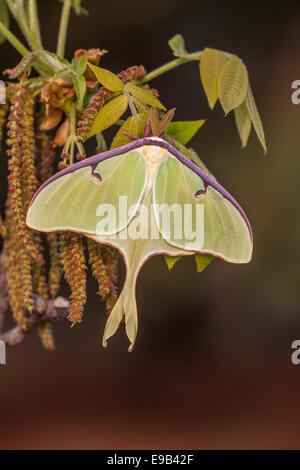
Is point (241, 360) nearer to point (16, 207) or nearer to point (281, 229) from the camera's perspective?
point (281, 229)

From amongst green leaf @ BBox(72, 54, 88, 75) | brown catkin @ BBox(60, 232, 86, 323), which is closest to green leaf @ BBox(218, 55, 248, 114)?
green leaf @ BBox(72, 54, 88, 75)

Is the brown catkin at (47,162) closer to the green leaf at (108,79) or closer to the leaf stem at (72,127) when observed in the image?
the leaf stem at (72,127)

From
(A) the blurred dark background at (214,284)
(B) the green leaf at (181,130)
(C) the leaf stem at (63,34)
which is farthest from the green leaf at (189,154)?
(A) the blurred dark background at (214,284)

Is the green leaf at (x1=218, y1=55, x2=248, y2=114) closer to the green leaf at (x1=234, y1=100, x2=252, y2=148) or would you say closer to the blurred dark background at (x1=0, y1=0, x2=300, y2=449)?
the green leaf at (x1=234, y1=100, x2=252, y2=148)

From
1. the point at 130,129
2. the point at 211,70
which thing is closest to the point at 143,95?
the point at 130,129

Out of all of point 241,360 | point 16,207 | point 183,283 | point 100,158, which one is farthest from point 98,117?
point 241,360

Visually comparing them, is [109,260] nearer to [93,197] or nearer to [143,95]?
[93,197]

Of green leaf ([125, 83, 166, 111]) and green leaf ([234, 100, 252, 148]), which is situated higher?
green leaf ([234, 100, 252, 148])
